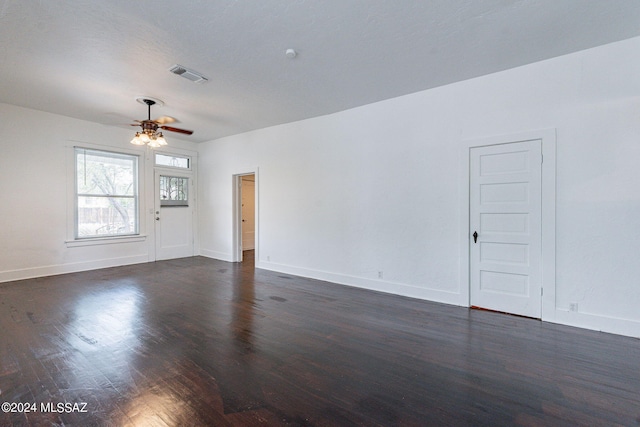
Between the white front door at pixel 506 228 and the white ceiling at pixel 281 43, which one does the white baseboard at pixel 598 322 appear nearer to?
the white front door at pixel 506 228

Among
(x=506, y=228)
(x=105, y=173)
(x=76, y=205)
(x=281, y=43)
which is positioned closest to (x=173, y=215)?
(x=105, y=173)

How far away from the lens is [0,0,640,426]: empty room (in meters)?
2.04

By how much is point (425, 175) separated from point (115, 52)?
3935mm

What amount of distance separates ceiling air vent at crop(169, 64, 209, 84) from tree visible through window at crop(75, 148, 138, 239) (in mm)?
3674

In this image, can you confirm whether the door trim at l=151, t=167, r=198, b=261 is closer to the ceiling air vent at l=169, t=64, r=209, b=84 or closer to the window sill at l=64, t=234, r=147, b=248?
the window sill at l=64, t=234, r=147, b=248

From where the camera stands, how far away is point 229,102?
449cm

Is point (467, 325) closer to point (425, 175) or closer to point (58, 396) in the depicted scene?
point (425, 175)

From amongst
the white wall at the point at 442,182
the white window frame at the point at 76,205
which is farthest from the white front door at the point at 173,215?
the white wall at the point at 442,182

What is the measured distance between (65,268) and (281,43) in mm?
5787

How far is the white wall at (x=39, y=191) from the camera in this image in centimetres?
481

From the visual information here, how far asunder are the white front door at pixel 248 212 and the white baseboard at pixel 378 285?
2956 mm

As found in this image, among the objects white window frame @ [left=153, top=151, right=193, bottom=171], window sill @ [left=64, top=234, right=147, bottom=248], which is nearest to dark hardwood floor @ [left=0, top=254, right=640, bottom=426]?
window sill @ [left=64, top=234, right=147, bottom=248]

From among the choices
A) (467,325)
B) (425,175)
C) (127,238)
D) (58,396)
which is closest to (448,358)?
(467,325)

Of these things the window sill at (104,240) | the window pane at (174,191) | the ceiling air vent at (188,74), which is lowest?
the window sill at (104,240)
